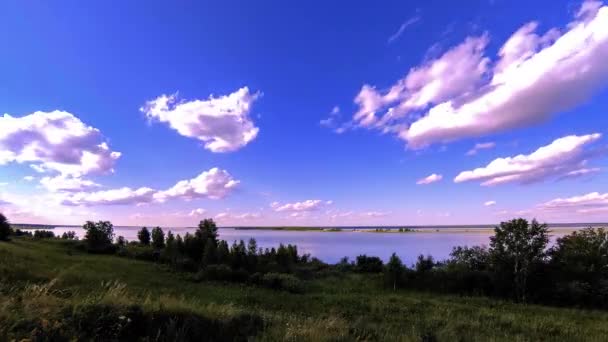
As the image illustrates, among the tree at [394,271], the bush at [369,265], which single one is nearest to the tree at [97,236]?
the bush at [369,265]

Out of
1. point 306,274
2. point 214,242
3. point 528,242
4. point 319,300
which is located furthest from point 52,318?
point 214,242

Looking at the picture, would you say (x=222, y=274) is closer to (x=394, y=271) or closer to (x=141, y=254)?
(x=394, y=271)

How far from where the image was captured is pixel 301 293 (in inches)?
1053

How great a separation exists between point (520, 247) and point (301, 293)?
15.4 m

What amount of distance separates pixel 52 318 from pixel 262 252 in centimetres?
3776

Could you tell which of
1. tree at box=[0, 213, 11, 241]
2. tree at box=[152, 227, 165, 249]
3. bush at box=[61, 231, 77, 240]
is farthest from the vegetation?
bush at box=[61, 231, 77, 240]

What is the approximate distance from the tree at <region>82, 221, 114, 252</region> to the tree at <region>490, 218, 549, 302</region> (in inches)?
1663

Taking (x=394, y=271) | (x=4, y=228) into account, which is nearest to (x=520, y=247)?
(x=394, y=271)

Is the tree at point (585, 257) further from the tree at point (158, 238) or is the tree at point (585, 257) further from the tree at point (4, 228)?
the tree at point (4, 228)

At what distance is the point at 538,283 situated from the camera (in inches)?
1091

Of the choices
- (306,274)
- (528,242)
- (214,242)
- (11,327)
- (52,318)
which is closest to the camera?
(11,327)

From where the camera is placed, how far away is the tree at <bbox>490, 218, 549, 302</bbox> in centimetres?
2683

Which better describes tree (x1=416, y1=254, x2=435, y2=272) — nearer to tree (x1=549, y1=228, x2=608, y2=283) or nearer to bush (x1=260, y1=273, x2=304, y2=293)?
tree (x1=549, y1=228, x2=608, y2=283)

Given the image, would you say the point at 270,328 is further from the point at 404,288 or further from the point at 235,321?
the point at 404,288
